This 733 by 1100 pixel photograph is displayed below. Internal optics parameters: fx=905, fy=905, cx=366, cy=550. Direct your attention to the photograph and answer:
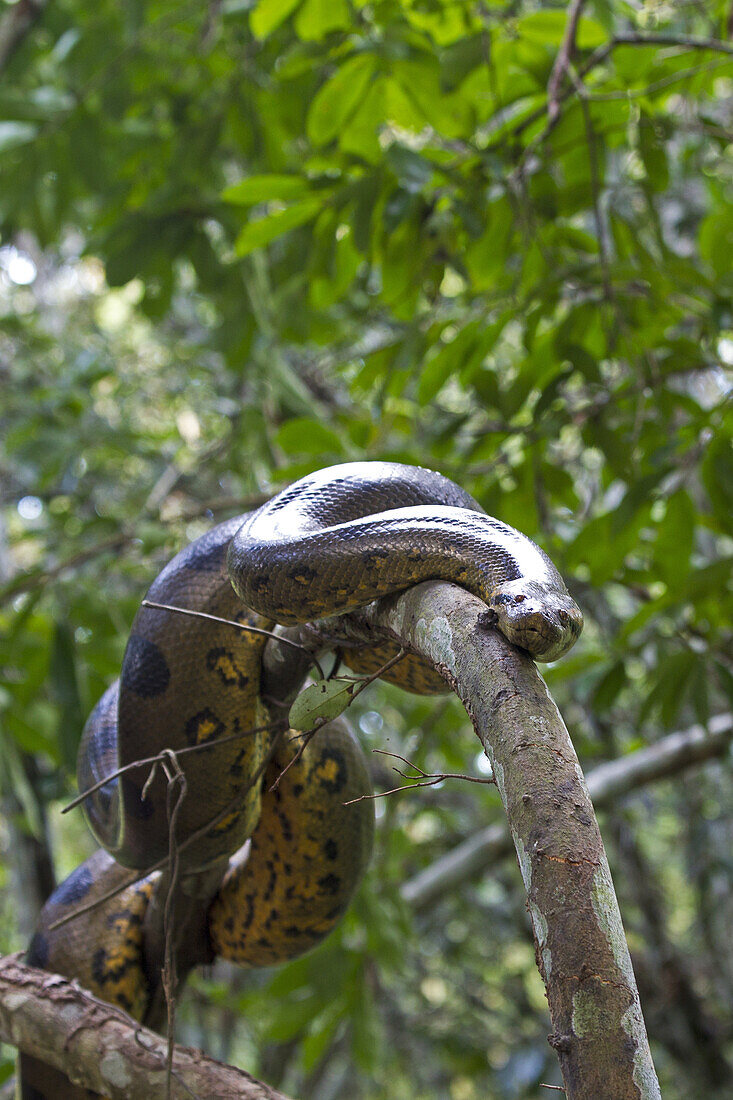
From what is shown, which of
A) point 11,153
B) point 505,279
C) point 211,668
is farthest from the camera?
point 11,153

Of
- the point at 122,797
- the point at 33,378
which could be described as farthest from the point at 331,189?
the point at 33,378

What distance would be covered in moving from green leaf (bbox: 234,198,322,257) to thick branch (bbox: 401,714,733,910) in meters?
2.30

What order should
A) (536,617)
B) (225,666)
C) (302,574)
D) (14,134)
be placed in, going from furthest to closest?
(14,134), (225,666), (302,574), (536,617)

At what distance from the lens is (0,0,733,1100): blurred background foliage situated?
2.32 metres

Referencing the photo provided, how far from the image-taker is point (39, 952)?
6.38 ft

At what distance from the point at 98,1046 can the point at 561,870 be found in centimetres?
98

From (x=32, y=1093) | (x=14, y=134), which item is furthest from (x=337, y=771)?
(x=14, y=134)

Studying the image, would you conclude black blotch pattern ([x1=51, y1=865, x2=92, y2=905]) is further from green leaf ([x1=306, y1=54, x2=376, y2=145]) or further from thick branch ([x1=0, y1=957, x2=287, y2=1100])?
green leaf ([x1=306, y1=54, x2=376, y2=145])

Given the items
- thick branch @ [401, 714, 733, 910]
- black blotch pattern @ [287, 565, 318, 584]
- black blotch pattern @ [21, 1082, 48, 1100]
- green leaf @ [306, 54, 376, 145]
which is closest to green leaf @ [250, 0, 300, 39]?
green leaf @ [306, 54, 376, 145]

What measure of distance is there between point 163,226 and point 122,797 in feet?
7.98

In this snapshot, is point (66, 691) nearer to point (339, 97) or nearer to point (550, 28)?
point (339, 97)

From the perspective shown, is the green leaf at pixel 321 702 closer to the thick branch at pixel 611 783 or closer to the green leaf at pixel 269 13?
the green leaf at pixel 269 13

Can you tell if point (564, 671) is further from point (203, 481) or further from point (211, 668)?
point (203, 481)

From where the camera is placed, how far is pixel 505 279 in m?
2.77
